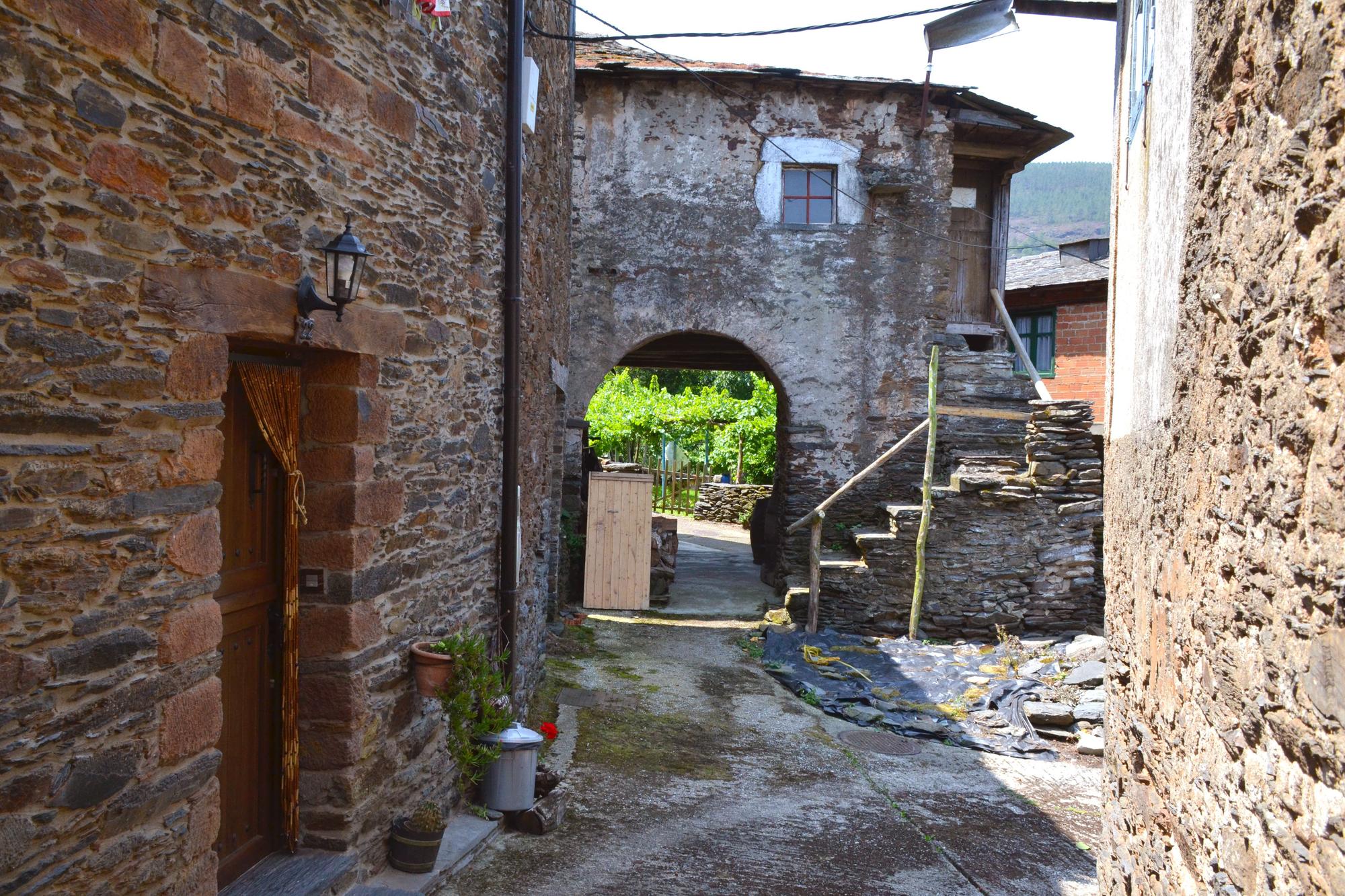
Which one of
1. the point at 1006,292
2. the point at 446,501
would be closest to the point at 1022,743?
the point at 446,501

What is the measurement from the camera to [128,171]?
9.22ft

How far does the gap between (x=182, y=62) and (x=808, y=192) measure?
32.4 feet

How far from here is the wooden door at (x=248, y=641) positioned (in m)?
3.77

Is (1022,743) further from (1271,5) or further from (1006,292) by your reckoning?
(1006,292)

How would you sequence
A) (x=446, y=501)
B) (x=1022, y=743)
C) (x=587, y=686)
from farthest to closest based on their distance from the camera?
(x=587, y=686) < (x=1022, y=743) < (x=446, y=501)

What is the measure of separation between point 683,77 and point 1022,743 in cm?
825

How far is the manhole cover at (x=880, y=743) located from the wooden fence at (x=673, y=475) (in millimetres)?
13020

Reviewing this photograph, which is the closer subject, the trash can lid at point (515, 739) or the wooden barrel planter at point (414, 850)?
the wooden barrel planter at point (414, 850)

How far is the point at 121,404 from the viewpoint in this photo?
2.83 metres

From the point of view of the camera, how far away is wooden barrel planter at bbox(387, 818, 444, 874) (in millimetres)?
4480

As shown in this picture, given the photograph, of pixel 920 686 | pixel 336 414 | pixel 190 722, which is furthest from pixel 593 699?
pixel 190 722

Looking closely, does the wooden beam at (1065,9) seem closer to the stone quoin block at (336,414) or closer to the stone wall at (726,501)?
the stone quoin block at (336,414)

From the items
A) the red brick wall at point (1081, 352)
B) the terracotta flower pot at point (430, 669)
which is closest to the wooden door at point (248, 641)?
the terracotta flower pot at point (430, 669)

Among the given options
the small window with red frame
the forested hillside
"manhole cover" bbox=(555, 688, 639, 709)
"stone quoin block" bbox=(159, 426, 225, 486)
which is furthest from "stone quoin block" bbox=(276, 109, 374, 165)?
the forested hillside
